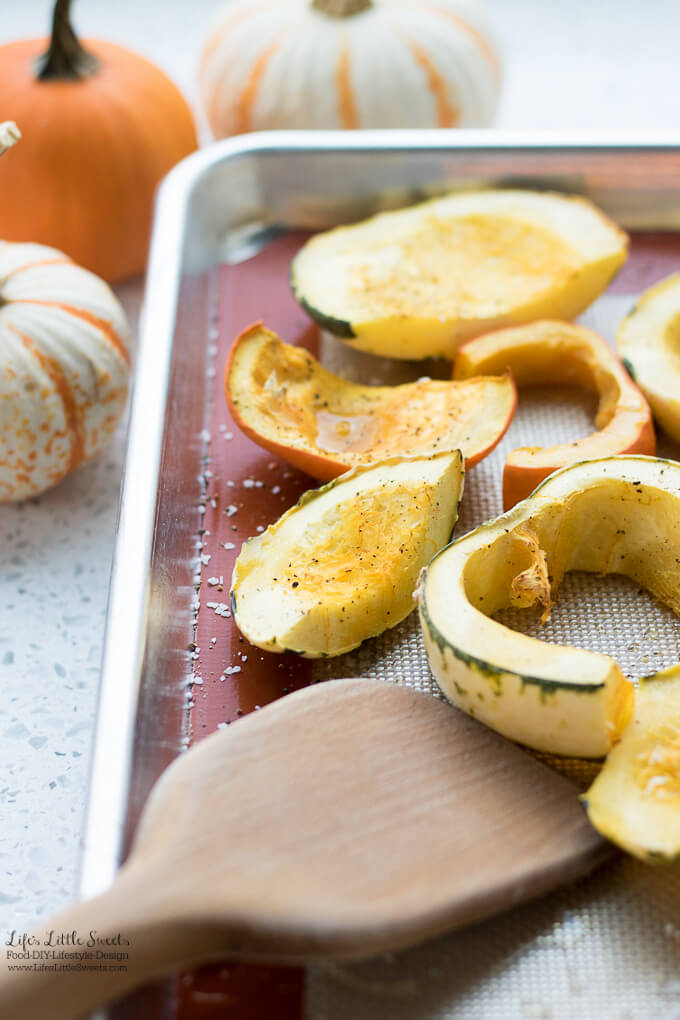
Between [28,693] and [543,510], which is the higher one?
[543,510]

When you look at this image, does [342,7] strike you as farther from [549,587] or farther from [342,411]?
[549,587]

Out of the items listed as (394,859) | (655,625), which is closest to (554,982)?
(394,859)

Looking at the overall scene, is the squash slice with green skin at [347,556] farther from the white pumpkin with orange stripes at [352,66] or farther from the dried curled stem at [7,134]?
the white pumpkin with orange stripes at [352,66]

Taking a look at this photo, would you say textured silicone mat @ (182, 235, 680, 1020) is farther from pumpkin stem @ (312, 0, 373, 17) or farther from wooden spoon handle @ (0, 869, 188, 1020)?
pumpkin stem @ (312, 0, 373, 17)

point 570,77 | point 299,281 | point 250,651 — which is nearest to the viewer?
point 250,651

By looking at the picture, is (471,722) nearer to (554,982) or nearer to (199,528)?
(554,982)

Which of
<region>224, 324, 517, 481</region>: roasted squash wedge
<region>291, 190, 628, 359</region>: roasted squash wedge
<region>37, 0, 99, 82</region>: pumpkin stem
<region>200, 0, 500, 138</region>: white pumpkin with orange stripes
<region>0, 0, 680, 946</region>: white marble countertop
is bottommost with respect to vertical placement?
<region>0, 0, 680, 946</region>: white marble countertop

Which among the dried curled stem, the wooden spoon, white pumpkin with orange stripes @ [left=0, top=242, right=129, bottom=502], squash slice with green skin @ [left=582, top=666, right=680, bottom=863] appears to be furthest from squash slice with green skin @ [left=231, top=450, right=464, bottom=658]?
the dried curled stem
